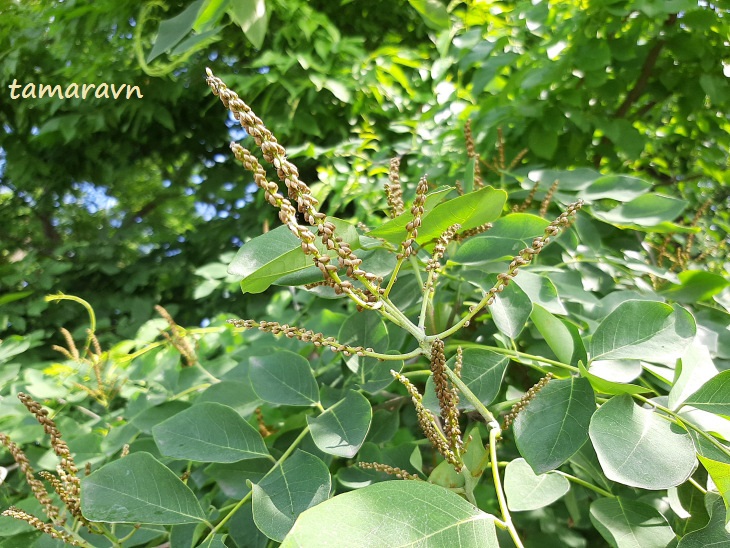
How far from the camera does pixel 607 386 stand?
403 mm

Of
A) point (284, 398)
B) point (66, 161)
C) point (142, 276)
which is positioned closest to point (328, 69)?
point (142, 276)

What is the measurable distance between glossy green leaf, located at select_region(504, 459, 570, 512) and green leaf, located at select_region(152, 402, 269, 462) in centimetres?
20

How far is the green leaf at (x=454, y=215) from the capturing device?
16.0 inches

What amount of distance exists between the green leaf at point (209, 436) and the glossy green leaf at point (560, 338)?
0.25m

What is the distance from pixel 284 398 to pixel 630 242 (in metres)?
0.63

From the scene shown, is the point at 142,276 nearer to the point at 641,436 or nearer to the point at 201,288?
the point at 201,288

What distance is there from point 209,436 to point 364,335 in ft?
0.55

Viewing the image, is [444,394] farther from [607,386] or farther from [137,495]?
[137,495]

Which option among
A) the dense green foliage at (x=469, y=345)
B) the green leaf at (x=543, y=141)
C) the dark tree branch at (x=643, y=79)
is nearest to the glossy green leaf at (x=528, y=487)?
the dense green foliage at (x=469, y=345)

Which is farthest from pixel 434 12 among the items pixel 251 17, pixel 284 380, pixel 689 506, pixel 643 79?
pixel 643 79

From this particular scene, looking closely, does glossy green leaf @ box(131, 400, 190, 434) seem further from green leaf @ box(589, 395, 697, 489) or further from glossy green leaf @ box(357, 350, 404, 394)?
green leaf @ box(589, 395, 697, 489)

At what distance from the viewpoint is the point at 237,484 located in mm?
500

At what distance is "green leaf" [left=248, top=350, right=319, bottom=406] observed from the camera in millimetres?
523

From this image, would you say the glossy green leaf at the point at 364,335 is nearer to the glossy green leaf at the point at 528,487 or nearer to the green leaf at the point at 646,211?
the glossy green leaf at the point at 528,487
